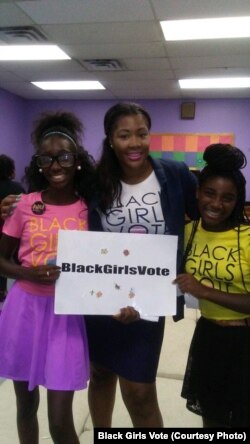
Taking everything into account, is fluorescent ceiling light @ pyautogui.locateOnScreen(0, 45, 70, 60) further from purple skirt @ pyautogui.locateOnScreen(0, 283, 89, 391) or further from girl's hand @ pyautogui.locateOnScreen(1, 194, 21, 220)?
purple skirt @ pyautogui.locateOnScreen(0, 283, 89, 391)

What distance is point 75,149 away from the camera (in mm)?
1511

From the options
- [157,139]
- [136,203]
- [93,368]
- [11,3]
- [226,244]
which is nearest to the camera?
[226,244]

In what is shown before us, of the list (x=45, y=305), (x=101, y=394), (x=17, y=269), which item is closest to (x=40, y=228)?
(x=17, y=269)

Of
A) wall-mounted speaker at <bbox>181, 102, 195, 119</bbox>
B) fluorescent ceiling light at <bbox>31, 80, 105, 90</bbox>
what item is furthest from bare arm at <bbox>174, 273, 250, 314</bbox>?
wall-mounted speaker at <bbox>181, 102, 195, 119</bbox>

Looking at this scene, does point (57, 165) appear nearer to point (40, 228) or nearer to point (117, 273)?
point (40, 228)

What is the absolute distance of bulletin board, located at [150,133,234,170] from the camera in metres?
7.36

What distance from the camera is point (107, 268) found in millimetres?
1409

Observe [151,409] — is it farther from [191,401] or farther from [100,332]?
[100,332]

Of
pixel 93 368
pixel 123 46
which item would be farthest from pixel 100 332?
pixel 123 46

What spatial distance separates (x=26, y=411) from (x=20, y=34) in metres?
3.93

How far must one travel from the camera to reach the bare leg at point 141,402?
4.90 ft

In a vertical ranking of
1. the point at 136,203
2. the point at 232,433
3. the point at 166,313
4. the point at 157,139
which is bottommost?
the point at 232,433

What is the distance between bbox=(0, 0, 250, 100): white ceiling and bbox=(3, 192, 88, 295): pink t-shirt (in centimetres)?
259

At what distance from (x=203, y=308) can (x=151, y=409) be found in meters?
0.47
